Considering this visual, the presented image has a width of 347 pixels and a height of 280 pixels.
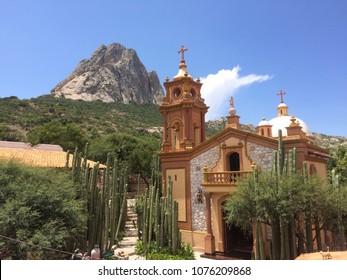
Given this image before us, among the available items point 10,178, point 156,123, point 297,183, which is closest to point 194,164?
point 297,183

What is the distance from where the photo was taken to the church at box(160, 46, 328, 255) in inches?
614

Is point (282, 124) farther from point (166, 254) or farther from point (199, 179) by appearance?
point (166, 254)

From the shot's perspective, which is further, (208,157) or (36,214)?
(208,157)

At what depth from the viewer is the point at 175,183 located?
1872cm

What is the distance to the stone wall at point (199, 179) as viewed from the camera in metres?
17.3

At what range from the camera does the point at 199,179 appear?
17.8 metres

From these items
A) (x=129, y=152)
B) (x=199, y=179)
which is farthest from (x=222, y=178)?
(x=129, y=152)

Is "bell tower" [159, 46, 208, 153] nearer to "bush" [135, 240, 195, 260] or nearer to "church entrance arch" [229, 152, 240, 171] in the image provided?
"church entrance arch" [229, 152, 240, 171]

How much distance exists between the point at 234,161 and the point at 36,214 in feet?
35.6

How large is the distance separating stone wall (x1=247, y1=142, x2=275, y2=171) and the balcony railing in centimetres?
109

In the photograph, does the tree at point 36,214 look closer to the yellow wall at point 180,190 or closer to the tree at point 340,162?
the yellow wall at point 180,190

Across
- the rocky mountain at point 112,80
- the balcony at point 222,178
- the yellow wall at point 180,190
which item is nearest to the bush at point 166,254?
the yellow wall at point 180,190

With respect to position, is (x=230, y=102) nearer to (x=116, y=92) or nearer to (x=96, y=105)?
(x=96, y=105)

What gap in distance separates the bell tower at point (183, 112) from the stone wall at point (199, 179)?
1.40 meters
